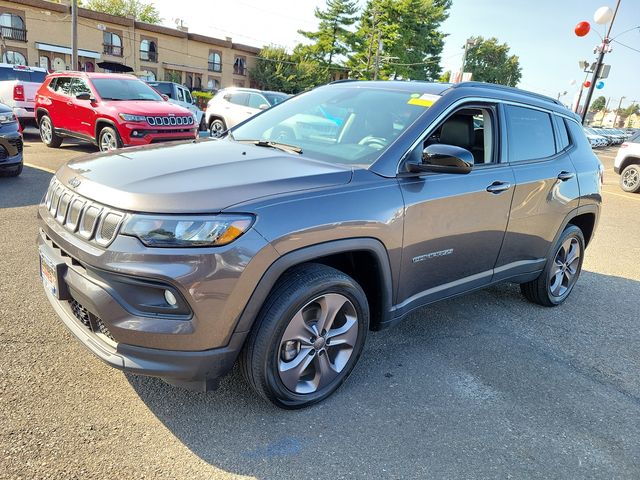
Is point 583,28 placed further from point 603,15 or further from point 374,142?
point 374,142

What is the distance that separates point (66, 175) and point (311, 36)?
53.8 metres

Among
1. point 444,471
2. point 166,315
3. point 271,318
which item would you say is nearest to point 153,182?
point 166,315

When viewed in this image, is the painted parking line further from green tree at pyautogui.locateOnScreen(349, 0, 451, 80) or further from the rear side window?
green tree at pyautogui.locateOnScreen(349, 0, 451, 80)

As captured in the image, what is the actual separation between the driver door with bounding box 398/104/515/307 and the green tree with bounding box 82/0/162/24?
6299cm

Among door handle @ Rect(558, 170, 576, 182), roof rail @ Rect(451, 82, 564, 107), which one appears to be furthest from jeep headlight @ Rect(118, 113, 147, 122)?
door handle @ Rect(558, 170, 576, 182)

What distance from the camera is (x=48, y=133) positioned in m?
11.1

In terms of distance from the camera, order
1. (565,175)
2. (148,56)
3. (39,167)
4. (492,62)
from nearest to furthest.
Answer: (565,175) → (39,167) → (148,56) → (492,62)

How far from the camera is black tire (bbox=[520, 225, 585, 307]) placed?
163 inches

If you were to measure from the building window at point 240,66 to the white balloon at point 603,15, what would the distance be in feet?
136

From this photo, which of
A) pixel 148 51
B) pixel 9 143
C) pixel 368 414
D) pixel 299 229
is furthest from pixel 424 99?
pixel 148 51

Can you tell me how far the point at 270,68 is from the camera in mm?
50375

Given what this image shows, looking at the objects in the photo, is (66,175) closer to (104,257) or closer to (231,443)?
(104,257)

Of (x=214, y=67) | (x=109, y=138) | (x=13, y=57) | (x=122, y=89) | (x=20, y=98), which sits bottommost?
(x=109, y=138)

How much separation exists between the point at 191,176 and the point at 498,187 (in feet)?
6.85
